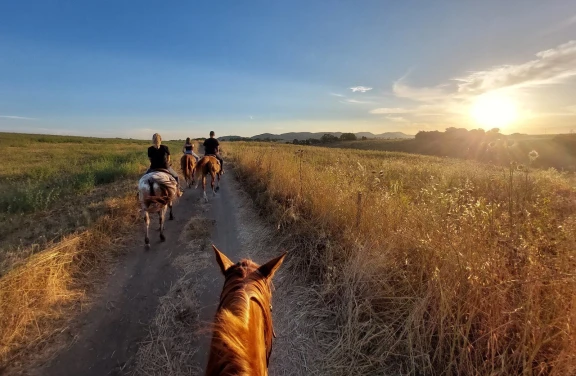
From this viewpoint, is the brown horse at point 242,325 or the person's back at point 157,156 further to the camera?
the person's back at point 157,156

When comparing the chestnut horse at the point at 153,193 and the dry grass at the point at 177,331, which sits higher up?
the chestnut horse at the point at 153,193

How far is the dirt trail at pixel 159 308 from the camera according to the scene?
3.38 m

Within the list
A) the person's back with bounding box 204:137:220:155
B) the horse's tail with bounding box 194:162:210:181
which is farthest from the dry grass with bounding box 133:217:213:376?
the person's back with bounding box 204:137:220:155

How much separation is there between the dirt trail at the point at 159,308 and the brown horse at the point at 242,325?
25 cm

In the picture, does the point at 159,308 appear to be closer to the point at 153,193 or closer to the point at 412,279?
the point at 153,193

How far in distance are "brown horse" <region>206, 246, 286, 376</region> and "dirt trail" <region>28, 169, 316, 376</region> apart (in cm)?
25

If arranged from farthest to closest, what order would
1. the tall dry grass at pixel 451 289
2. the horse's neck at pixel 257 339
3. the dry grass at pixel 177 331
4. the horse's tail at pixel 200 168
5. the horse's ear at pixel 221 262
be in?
1. the horse's tail at pixel 200 168
2. the dry grass at pixel 177 331
3. the horse's ear at pixel 221 262
4. the tall dry grass at pixel 451 289
5. the horse's neck at pixel 257 339

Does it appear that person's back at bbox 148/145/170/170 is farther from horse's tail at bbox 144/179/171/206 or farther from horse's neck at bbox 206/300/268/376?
horse's neck at bbox 206/300/268/376

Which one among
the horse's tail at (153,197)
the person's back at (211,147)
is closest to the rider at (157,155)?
the horse's tail at (153,197)

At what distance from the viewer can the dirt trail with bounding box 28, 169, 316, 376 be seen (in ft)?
11.1

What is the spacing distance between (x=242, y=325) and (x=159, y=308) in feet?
11.7

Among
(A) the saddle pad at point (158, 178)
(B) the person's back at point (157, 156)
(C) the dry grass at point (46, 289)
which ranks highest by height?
(B) the person's back at point (157, 156)

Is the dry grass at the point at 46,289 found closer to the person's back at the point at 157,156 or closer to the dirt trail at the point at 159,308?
the dirt trail at the point at 159,308

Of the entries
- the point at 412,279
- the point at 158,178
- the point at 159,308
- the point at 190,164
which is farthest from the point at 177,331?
the point at 190,164
